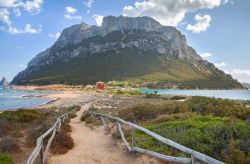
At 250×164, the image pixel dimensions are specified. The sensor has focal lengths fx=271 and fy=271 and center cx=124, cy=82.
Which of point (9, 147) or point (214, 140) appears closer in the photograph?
point (214, 140)

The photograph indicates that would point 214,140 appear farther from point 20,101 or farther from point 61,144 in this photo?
point 20,101

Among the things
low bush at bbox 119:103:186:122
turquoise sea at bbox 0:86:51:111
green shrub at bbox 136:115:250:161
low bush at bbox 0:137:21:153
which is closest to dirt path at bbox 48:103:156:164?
green shrub at bbox 136:115:250:161

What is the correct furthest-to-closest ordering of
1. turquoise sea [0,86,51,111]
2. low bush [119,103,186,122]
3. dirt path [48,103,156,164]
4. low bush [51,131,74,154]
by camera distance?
turquoise sea [0,86,51,111]
low bush [119,103,186,122]
low bush [51,131,74,154]
dirt path [48,103,156,164]

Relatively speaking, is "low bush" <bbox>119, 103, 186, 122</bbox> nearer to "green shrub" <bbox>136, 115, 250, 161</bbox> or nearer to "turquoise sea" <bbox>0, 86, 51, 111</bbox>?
"green shrub" <bbox>136, 115, 250, 161</bbox>

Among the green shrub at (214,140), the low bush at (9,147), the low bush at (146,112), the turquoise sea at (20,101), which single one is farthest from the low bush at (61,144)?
the turquoise sea at (20,101)

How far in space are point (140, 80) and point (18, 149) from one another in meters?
172

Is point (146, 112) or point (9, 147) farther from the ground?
point (146, 112)

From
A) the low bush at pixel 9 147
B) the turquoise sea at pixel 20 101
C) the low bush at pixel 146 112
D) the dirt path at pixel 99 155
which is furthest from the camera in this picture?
the turquoise sea at pixel 20 101

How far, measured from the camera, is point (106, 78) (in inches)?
7106

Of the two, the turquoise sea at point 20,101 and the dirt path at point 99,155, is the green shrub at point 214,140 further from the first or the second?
the turquoise sea at point 20,101

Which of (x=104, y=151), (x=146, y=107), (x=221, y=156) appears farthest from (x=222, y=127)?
(x=146, y=107)

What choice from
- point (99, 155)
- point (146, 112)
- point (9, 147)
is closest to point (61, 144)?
point (9, 147)

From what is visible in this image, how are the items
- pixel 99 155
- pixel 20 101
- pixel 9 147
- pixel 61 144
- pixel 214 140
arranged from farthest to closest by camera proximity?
pixel 20 101 < pixel 61 144 < pixel 9 147 < pixel 99 155 < pixel 214 140

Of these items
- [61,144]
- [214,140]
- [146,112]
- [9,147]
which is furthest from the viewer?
[146,112]
